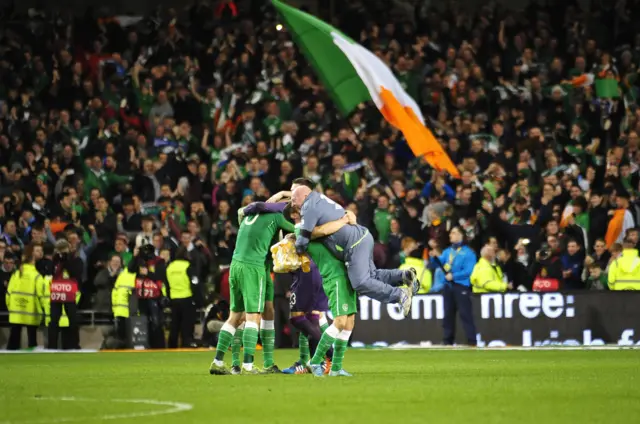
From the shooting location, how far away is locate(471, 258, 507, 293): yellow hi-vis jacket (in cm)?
2539

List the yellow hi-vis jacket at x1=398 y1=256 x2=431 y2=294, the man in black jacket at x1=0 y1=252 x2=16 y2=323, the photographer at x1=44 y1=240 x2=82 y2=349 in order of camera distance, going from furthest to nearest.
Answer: the man in black jacket at x1=0 y1=252 x2=16 y2=323 → the photographer at x1=44 y1=240 x2=82 y2=349 → the yellow hi-vis jacket at x1=398 y1=256 x2=431 y2=294

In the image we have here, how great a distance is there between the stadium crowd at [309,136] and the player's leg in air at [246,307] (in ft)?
30.9

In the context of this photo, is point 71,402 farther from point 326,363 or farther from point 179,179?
point 179,179

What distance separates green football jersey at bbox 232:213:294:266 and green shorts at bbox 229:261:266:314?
0.30 ft

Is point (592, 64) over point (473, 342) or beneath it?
over

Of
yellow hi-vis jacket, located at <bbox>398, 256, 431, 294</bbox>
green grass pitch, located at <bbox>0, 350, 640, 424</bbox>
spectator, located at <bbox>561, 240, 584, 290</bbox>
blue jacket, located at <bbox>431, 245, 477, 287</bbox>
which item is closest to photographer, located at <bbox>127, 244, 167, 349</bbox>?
yellow hi-vis jacket, located at <bbox>398, 256, 431, 294</bbox>

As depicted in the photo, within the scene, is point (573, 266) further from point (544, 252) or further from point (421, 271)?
point (421, 271)

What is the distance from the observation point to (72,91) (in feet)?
109

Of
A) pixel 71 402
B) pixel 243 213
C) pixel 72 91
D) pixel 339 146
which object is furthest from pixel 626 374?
pixel 72 91

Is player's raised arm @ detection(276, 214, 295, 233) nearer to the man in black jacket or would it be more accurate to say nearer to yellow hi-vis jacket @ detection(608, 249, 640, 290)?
yellow hi-vis jacket @ detection(608, 249, 640, 290)

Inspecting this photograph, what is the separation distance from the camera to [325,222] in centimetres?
1546

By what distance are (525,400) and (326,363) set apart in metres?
4.54

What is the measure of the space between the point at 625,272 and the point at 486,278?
235cm

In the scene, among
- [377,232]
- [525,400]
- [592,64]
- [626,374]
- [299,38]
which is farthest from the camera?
[592,64]
